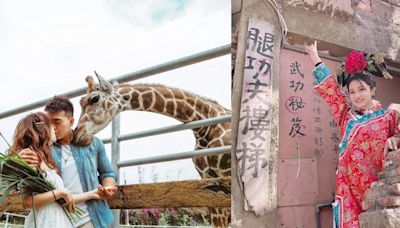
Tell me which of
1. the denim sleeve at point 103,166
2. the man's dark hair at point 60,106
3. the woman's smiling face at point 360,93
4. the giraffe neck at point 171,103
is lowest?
the denim sleeve at point 103,166

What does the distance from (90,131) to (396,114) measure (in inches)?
35.2

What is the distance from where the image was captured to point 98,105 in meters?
1.59

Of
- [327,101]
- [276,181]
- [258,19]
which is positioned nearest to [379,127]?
[327,101]

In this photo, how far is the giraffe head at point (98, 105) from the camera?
60.9 inches

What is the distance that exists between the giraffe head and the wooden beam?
28cm

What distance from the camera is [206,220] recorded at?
8.61 ft

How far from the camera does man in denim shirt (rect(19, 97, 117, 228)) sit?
1195 millimetres

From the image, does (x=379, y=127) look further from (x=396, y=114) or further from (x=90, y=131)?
(x=90, y=131)

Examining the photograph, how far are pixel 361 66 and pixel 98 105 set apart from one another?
833 millimetres

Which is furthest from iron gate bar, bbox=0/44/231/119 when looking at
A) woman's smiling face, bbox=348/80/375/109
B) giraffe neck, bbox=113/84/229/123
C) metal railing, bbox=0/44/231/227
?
woman's smiling face, bbox=348/80/375/109

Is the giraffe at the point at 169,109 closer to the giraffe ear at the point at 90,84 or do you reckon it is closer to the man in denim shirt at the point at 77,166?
the giraffe ear at the point at 90,84

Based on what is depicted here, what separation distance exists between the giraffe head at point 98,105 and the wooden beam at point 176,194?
0.28 m

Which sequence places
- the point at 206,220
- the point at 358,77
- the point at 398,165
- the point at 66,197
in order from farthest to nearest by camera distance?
the point at 206,220, the point at 358,77, the point at 398,165, the point at 66,197

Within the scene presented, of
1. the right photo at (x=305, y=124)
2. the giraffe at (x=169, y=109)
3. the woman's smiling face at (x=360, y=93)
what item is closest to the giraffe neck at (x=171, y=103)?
the giraffe at (x=169, y=109)
